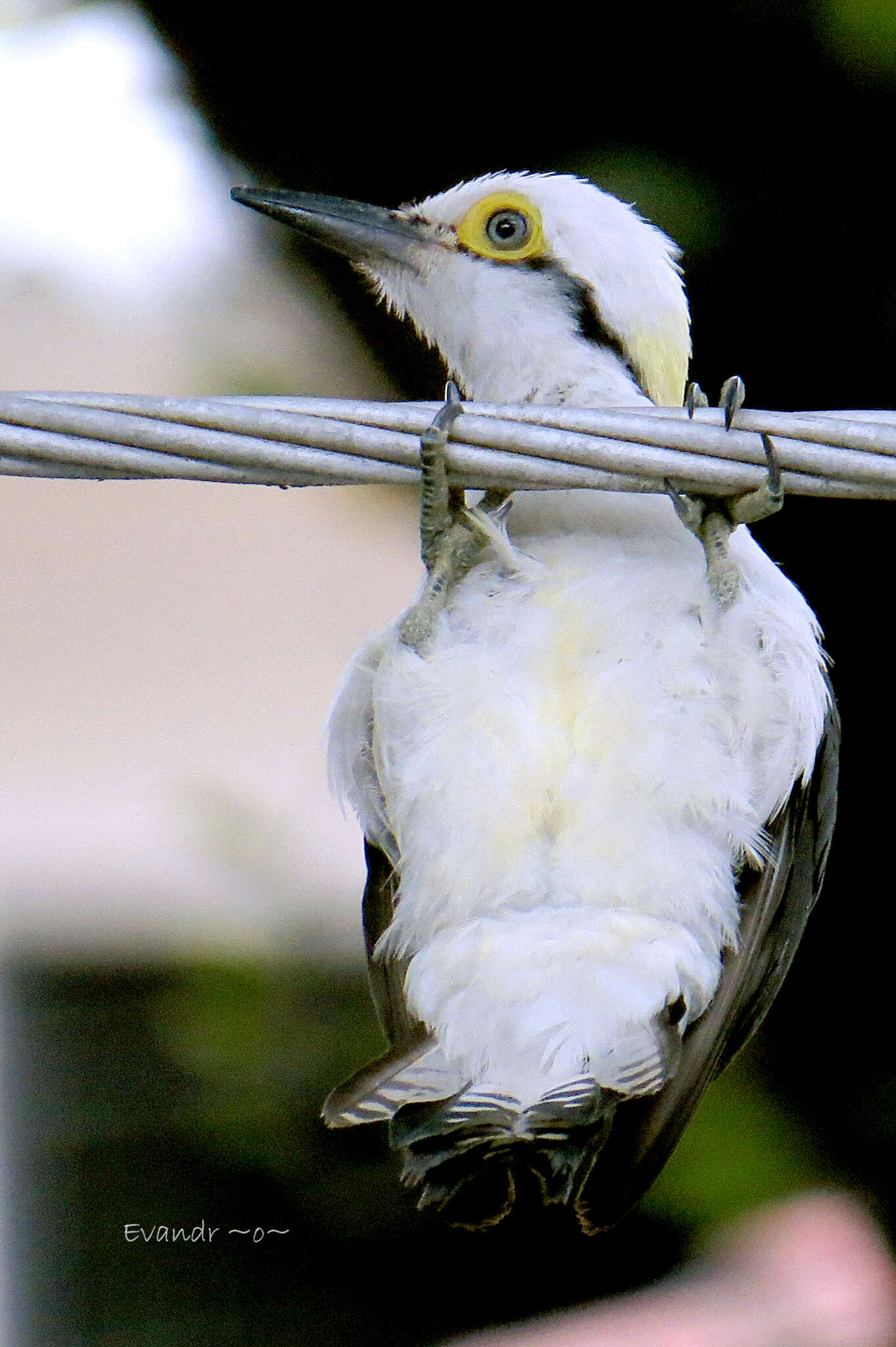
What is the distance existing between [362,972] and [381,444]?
6.62 feet

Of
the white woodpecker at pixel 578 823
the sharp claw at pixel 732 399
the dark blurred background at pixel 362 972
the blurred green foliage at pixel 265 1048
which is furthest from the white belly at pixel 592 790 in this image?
the blurred green foliage at pixel 265 1048

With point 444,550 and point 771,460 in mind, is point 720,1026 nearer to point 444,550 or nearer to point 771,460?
point 444,550

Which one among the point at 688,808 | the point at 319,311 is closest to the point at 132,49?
the point at 319,311

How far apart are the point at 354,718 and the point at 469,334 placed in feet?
1.76

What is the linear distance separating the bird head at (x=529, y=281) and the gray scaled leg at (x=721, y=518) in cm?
31

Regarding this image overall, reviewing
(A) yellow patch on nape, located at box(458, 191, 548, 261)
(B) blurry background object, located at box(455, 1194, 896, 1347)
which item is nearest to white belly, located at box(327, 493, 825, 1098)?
(A) yellow patch on nape, located at box(458, 191, 548, 261)

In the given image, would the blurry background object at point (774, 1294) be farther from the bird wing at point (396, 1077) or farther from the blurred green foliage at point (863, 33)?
the blurred green foliage at point (863, 33)

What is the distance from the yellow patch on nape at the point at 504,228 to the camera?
185 cm

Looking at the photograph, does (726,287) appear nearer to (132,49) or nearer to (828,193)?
(828,193)

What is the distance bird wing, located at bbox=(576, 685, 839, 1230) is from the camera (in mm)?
1551

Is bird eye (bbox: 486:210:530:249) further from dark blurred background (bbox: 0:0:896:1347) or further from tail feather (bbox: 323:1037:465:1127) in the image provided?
tail feather (bbox: 323:1037:465:1127)

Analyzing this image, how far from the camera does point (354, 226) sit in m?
1.92

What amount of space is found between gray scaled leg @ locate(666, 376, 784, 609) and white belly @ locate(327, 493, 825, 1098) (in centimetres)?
3

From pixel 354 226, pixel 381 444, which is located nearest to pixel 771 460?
pixel 381 444
